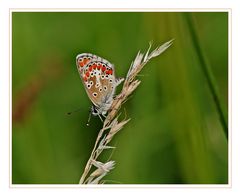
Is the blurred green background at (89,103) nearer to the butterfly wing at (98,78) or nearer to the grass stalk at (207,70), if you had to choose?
the butterfly wing at (98,78)

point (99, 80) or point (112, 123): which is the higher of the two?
point (99, 80)

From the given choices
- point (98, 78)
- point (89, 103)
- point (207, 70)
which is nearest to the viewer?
point (207, 70)

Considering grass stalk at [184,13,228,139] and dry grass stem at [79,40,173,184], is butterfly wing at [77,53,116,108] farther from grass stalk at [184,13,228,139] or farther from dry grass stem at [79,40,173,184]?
grass stalk at [184,13,228,139]

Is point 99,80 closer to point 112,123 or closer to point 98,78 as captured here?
point 98,78

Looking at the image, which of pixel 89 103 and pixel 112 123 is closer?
pixel 112 123

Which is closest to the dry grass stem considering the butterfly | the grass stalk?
the butterfly

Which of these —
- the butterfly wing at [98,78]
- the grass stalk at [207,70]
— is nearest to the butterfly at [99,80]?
the butterfly wing at [98,78]

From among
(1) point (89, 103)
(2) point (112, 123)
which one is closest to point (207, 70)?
(2) point (112, 123)
